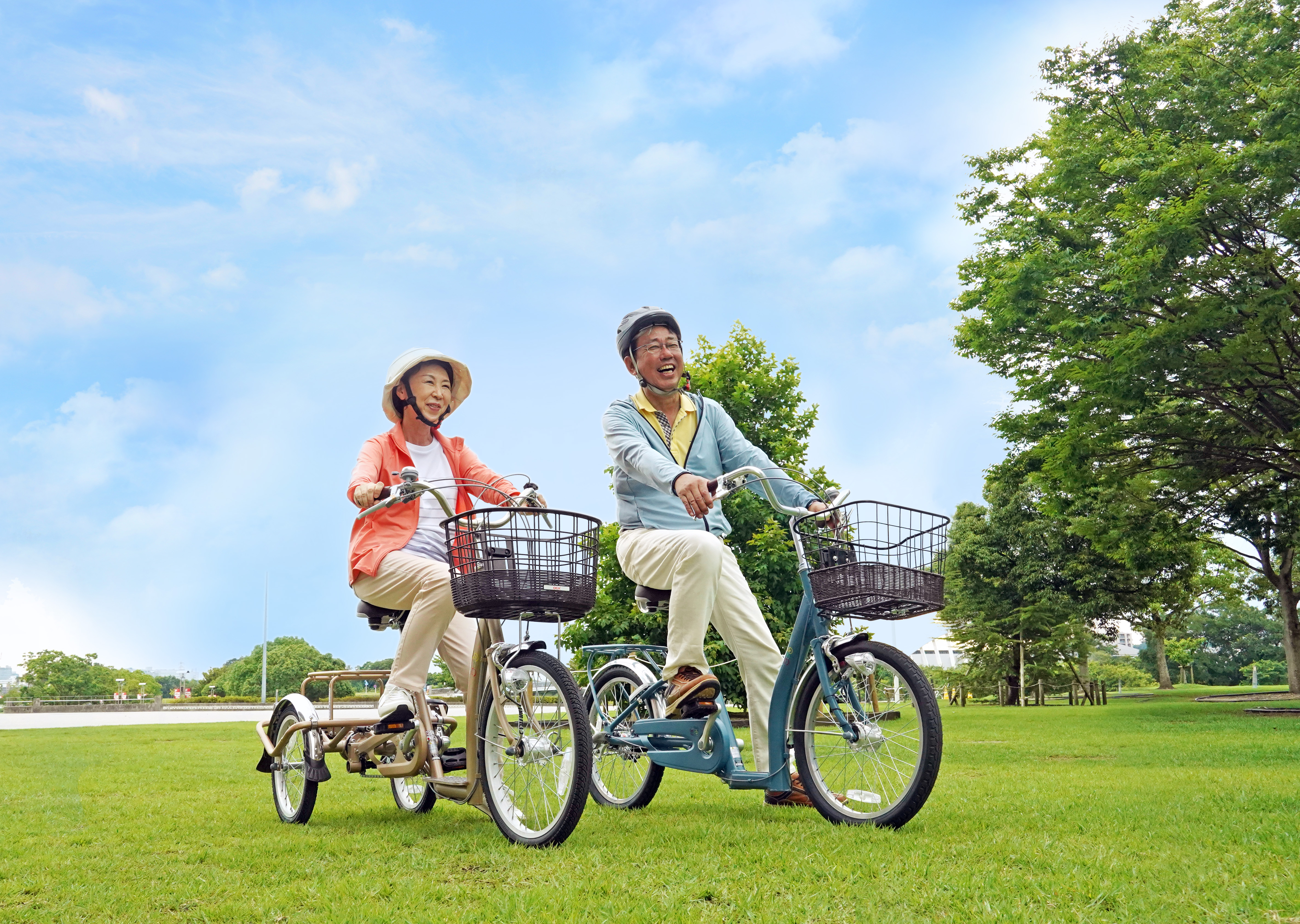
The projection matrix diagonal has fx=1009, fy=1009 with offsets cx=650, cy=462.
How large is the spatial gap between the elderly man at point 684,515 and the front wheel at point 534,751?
623 millimetres

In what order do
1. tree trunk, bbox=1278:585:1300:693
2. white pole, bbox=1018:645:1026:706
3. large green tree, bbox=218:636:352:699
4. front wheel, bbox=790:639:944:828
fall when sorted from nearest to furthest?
front wheel, bbox=790:639:944:828 < tree trunk, bbox=1278:585:1300:693 < white pole, bbox=1018:645:1026:706 < large green tree, bbox=218:636:352:699

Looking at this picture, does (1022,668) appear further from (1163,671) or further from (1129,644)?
(1129,644)

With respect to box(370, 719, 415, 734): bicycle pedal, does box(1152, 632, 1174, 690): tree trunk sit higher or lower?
lower

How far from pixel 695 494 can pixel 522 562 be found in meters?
0.70

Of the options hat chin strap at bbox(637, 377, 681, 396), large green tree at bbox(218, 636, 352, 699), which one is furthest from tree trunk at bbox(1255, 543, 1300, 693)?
→ large green tree at bbox(218, 636, 352, 699)

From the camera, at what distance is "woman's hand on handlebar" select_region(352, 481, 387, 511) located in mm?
4242

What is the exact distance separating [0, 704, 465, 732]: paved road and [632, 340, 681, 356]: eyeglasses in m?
17.2

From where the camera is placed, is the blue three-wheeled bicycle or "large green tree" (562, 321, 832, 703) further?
"large green tree" (562, 321, 832, 703)

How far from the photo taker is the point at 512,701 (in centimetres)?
409

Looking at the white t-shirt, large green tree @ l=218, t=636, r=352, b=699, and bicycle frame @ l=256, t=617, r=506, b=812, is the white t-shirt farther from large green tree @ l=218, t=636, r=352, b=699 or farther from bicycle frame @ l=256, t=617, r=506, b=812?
large green tree @ l=218, t=636, r=352, b=699

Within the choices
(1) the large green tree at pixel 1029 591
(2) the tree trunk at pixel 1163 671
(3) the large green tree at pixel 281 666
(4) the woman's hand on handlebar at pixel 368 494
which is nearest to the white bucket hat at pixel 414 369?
(4) the woman's hand on handlebar at pixel 368 494

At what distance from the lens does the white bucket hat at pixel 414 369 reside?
4.95 meters

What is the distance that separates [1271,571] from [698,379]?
15993 mm

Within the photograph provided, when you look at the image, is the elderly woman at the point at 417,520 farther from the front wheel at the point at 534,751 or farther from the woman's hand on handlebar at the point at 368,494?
the front wheel at the point at 534,751
